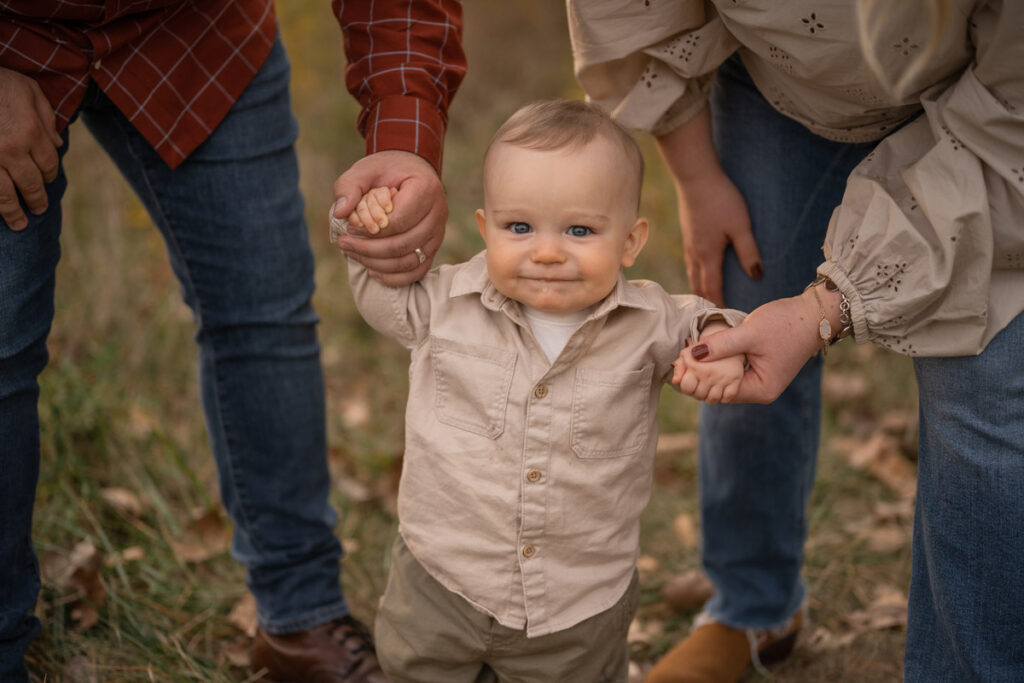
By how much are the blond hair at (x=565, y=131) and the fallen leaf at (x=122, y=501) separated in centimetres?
182

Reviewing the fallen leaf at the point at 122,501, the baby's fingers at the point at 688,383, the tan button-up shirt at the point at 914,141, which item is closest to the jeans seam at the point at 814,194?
the tan button-up shirt at the point at 914,141

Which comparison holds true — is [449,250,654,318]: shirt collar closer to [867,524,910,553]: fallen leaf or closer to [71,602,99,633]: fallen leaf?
[71,602,99,633]: fallen leaf

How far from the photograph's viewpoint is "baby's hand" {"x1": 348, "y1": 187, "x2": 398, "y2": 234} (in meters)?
1.63

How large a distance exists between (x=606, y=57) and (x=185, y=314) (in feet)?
8.56

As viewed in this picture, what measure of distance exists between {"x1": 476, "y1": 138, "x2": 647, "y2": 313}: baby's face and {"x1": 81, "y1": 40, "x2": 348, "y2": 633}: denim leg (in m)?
0.65

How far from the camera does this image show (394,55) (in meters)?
1.88

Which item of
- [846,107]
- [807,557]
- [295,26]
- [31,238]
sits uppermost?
[846,107]

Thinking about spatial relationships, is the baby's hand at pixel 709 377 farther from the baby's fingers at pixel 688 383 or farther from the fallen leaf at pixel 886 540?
the fallen leaf at pixel 886 540

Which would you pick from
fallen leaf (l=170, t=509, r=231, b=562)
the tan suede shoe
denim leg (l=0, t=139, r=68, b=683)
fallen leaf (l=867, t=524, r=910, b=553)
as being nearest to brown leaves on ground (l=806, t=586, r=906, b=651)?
the tan suede shoe

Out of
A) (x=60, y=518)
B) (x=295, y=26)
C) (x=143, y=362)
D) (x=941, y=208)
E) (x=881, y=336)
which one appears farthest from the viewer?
(x=295, y=26)

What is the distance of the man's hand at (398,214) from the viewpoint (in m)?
1.66

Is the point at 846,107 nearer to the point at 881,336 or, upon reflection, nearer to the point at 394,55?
the point at 881,336

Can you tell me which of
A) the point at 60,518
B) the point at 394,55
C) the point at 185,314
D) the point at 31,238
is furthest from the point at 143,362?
the point at 394,55

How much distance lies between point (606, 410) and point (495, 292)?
0.29 metres
